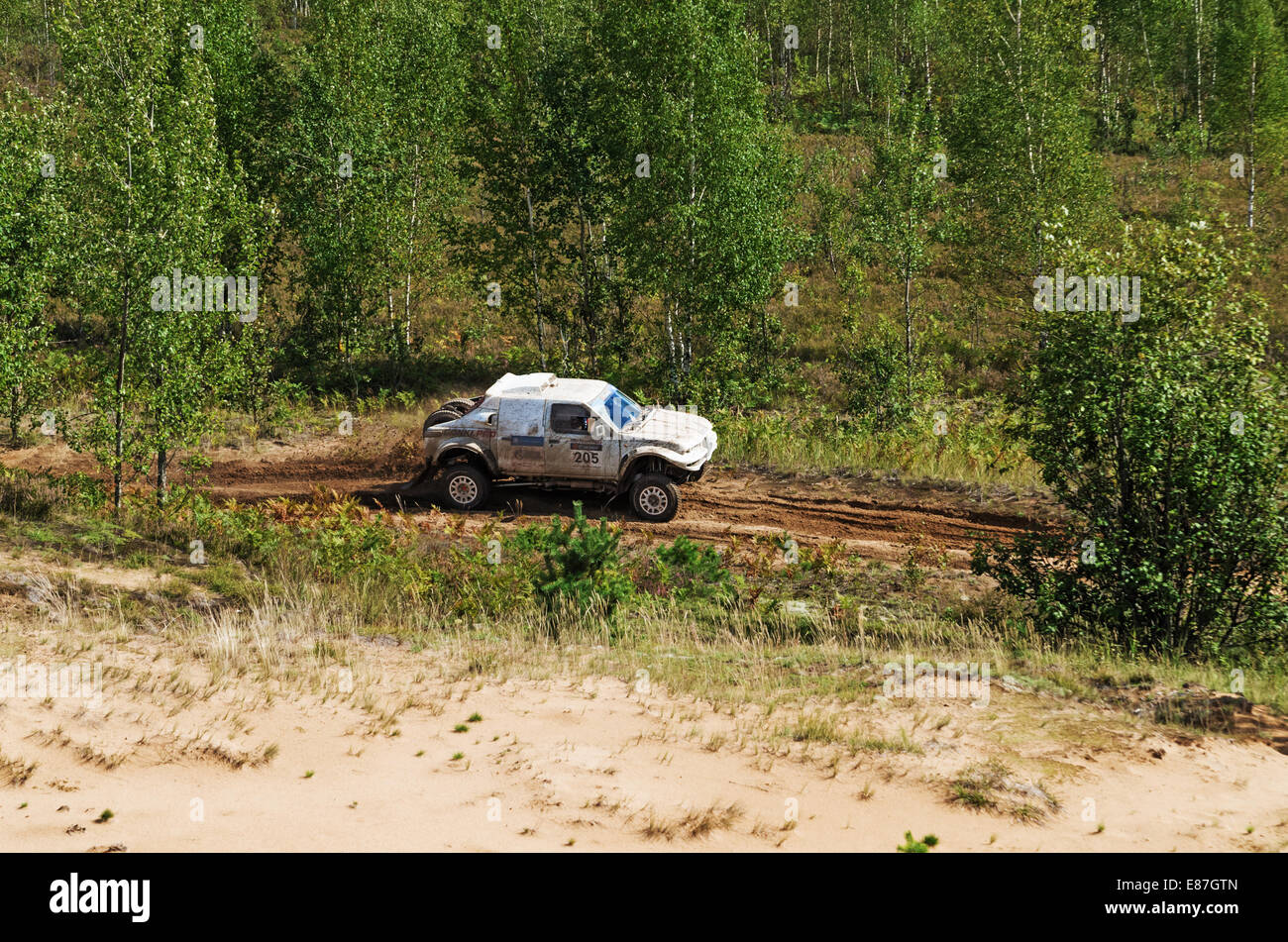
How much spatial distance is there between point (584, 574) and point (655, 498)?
343 centimetres

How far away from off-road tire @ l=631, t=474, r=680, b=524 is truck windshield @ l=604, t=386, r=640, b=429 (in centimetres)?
100

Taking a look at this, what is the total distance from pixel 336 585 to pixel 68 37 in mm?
9303

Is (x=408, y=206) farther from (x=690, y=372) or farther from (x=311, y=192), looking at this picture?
(x=690, y=372)

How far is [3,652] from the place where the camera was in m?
10.1

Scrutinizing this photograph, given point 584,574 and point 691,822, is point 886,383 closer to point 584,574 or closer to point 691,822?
point 584,574

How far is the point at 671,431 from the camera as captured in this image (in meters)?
16.0

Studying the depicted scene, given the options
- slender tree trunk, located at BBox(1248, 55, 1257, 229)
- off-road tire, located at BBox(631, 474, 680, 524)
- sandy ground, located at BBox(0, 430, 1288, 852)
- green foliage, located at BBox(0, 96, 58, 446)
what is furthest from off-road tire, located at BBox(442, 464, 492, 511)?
slender tree trunk, located at BBox(1248, 55, 1257, 229)

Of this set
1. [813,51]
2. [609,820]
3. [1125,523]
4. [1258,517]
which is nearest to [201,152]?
[609,820]

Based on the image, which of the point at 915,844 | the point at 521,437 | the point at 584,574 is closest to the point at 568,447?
the point at 521,437

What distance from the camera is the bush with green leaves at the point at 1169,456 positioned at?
34.3 feet

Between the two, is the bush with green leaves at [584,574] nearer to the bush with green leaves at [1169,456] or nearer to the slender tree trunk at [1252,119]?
the bush with green leaves at [1169,456]

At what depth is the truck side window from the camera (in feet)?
51.9

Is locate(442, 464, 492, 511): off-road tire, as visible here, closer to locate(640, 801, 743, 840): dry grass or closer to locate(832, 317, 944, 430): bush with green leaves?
locate(832, 317, 944, 430): bush with green leaves

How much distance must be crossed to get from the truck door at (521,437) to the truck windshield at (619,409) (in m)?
1.04
